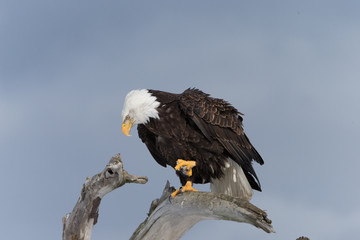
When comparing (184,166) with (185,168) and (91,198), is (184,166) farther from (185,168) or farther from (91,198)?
(91,198)

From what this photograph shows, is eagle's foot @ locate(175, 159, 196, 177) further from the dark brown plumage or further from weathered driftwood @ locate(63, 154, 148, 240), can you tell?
weathered driftwood @ locate(63, 154, 148, 240)

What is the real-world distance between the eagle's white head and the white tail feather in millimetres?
1601

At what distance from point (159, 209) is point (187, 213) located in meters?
0.54

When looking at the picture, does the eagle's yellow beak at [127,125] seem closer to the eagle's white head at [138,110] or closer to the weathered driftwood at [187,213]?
the eagle's white head at [138,110]

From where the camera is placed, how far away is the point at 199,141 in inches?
310

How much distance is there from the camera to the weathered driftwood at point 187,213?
22.9 ft

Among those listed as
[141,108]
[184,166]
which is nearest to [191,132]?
[184,166]

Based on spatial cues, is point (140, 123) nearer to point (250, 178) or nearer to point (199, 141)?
point (199, 141)

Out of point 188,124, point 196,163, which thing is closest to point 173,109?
point 188,124

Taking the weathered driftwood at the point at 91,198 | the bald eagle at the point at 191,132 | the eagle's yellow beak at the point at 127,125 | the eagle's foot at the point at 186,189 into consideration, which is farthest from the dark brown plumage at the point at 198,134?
the weathered driftwood at the point at 91,198

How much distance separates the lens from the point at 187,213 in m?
7.83

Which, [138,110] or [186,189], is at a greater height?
[138,110]

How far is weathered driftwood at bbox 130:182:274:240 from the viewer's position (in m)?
6.98

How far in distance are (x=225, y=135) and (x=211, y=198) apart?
1197 mm
